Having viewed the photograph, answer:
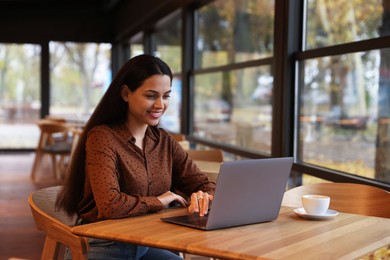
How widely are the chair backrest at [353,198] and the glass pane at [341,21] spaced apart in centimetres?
161

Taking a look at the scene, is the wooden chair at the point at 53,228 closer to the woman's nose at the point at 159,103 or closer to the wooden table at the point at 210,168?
the woman's nose at the point at 159,103

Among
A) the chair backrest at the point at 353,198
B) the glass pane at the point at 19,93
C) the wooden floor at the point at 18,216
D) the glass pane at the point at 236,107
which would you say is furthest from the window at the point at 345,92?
the glass pane at the point at 19,93

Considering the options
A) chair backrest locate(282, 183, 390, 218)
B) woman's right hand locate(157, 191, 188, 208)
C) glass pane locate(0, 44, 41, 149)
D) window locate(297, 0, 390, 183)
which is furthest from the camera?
glass pane locate(0, 44, 41, 149)

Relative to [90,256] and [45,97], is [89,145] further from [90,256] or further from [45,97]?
[45,97]

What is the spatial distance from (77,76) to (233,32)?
19.1 feet

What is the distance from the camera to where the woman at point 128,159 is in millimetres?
1812

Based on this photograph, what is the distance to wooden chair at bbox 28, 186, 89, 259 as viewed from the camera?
1618mm

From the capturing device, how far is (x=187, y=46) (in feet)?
22.0

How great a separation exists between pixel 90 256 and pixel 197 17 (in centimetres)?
519

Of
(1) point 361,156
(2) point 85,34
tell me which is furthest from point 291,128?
(2) point 85,34

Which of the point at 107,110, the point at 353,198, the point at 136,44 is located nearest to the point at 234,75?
the point at 353,198

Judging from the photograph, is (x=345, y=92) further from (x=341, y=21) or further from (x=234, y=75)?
(x=234, y=75)

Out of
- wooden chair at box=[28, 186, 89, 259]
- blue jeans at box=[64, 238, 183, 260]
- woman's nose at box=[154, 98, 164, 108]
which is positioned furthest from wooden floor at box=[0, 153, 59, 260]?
woman's nose at box=[154, 98, 164, 108]

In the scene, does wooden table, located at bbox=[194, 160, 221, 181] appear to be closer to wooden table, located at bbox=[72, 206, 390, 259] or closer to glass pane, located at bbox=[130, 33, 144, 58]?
wooden table, located at bbox=[72, 206, 390, 259]
